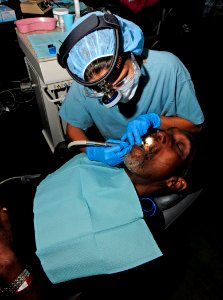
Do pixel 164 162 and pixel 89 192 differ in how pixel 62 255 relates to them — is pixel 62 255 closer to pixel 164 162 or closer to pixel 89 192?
pixel 89 192

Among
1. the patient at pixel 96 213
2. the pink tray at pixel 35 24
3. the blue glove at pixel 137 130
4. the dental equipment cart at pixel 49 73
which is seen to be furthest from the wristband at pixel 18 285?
the pink tray at pixel 35 24

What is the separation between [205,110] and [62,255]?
95.6 inches

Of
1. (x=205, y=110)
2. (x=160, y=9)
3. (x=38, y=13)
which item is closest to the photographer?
(x=38, y=13)

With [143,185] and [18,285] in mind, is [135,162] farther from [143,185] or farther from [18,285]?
[18,285]

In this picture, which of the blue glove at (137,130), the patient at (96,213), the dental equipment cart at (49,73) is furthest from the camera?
the dental equipment cart at (49,73)

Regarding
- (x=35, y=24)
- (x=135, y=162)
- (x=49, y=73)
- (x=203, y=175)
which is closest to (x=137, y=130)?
(x=135, y=162)

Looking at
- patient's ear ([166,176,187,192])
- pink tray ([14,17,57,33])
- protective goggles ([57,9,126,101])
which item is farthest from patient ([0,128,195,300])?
pink tray ([14,17,57,33])

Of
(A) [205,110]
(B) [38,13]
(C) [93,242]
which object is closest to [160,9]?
(A) [205,110]

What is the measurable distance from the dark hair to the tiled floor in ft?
2.79

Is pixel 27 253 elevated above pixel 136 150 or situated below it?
below

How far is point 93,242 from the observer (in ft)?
3.47

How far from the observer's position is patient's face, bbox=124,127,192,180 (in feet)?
3.92

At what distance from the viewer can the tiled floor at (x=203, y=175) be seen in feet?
5.12

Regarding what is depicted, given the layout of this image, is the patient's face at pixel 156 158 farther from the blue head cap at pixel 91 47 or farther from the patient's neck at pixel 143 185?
the blue head cap at pixel 91 47
